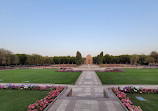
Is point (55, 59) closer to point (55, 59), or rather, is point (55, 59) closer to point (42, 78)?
point (55, 59)

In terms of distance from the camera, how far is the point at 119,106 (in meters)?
5.17

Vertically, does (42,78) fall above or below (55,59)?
below

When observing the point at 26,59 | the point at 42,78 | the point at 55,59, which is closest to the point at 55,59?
the point at 55,59

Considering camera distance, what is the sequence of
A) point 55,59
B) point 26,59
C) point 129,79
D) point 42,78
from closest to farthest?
point 129,79, point 42,78, point 26,59, point 55,59

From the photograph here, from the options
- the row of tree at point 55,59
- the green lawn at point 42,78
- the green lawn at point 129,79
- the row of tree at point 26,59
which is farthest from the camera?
the row of tree at point 55,59

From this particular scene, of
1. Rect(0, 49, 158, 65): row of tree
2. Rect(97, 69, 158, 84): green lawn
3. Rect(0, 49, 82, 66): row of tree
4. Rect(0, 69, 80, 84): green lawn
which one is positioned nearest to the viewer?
Rect(97, 69, 158, 84): green lawn

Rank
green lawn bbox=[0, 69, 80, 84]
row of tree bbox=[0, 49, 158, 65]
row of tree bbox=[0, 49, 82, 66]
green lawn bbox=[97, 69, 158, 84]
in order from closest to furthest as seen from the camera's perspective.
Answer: green lawn bbox=[97, 69, 158, 84] < green lawn bbox=[0, 69, 80, 84] < row of tree bbox=[0, 49, 82, 66] < row of tree bbox=[0, 49, 158, 65]

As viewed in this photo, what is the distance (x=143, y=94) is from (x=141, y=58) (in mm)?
63415

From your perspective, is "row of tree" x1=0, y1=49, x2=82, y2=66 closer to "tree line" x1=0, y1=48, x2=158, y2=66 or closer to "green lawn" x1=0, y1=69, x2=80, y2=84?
"tree line" x1=0, y1=48, x2=158, y2=66

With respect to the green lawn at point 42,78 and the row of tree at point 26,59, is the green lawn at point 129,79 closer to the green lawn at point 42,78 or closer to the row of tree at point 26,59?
the green lawn at point 42,78

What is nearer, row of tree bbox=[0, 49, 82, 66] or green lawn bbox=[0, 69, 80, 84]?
green lawn bbox=[0, 69, 80, 84]

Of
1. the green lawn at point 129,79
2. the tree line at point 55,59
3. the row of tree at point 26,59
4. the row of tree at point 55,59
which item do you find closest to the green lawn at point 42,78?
the green lawn at point 129,79

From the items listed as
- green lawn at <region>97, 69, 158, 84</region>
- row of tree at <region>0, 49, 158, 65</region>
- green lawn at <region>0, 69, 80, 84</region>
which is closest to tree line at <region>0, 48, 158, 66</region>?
row of tree at <region>0, 49, 158, 65</region>

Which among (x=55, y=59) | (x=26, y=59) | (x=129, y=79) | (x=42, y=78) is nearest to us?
(x=129, y=79)
